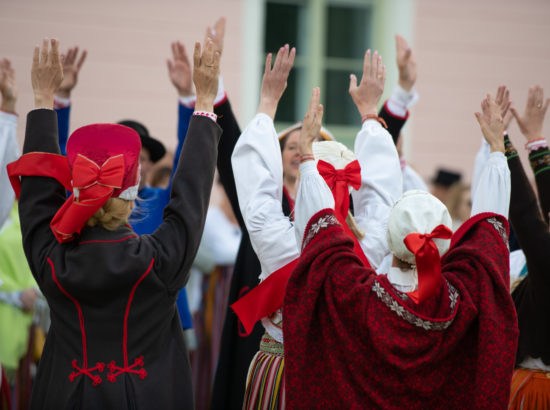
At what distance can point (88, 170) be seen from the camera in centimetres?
190

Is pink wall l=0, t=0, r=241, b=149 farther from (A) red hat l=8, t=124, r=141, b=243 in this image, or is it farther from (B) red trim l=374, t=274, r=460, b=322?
(B) red trim l=374, t=274, r=460, b=322

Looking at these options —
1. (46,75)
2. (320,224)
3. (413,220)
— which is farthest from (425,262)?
(46,75)

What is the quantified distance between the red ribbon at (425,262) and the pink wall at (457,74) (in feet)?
16.5

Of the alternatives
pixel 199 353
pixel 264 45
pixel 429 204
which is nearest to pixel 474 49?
pixel 264 45

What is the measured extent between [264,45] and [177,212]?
198 inches

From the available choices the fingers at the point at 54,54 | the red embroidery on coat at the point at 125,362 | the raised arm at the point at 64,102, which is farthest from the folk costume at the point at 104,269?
the raised arm at the point at 64,102

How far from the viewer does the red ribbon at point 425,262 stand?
1843 millimetres

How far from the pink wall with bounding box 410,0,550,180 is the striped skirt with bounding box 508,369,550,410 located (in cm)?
425

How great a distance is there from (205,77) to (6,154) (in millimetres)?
813

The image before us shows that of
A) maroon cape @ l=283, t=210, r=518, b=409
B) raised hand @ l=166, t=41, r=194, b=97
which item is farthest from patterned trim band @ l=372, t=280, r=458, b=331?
raised hand @ l=166, t=41, r=194, b=97

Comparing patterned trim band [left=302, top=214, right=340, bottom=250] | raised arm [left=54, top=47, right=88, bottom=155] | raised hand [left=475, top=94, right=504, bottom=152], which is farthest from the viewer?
raised arm [left=54, top=47, right=88, bottom=155]

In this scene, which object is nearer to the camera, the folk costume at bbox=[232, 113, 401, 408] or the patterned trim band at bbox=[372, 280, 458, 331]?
the patterned trim band at bbox=[372, 280, 458, 331]

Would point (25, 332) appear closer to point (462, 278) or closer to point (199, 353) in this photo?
point (199, 353)

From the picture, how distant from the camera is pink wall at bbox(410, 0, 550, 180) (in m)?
6.81
